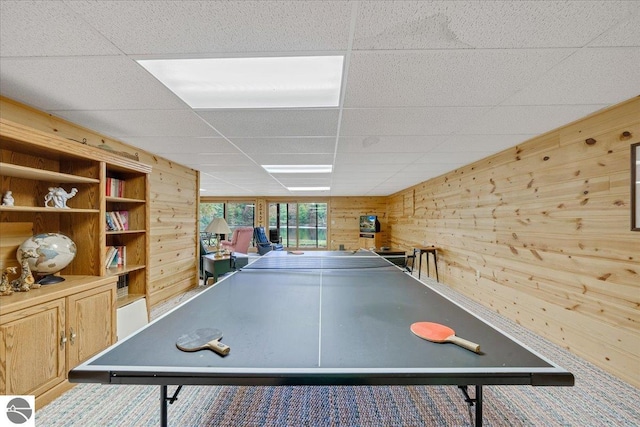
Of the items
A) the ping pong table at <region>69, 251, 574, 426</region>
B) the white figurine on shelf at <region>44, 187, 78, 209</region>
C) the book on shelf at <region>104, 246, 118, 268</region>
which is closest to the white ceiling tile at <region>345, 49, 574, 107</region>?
the ping pong table at <region>69, 251, 574, 426</region>

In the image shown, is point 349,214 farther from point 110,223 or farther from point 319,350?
point 319,350

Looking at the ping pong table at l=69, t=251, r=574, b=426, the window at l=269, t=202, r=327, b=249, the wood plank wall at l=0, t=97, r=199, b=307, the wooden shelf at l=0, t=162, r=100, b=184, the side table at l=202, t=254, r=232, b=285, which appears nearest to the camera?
the ping pong table at l=69, t=251, r=574, b=426

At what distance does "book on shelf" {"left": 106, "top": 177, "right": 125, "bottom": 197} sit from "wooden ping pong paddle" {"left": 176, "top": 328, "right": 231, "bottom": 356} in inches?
84.6

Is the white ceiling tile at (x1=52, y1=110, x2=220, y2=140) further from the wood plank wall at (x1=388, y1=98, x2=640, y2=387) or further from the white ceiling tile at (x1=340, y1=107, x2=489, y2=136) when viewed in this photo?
the wood plank wall at (x1=388, y1=98, x2=640, y2=387)

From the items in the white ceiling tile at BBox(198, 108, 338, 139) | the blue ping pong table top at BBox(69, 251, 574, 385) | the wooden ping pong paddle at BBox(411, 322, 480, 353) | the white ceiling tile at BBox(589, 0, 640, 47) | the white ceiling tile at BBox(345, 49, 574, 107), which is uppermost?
the white ceiling tile at BBox(589, 0, 640, 47)

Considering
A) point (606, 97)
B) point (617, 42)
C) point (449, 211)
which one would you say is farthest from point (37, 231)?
point (449, 211)

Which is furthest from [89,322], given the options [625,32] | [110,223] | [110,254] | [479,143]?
[479,143]

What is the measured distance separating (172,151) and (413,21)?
129 inches

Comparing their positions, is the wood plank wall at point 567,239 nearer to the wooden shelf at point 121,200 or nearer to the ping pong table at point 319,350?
the ping pong table at point 319,350

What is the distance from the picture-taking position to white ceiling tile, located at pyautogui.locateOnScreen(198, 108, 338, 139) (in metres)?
2.20

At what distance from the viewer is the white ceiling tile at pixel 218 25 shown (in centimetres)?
113

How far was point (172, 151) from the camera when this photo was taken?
3484 mm

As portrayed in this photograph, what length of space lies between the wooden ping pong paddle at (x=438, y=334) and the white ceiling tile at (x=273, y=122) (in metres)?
1.65

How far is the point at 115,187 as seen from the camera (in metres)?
2.74
